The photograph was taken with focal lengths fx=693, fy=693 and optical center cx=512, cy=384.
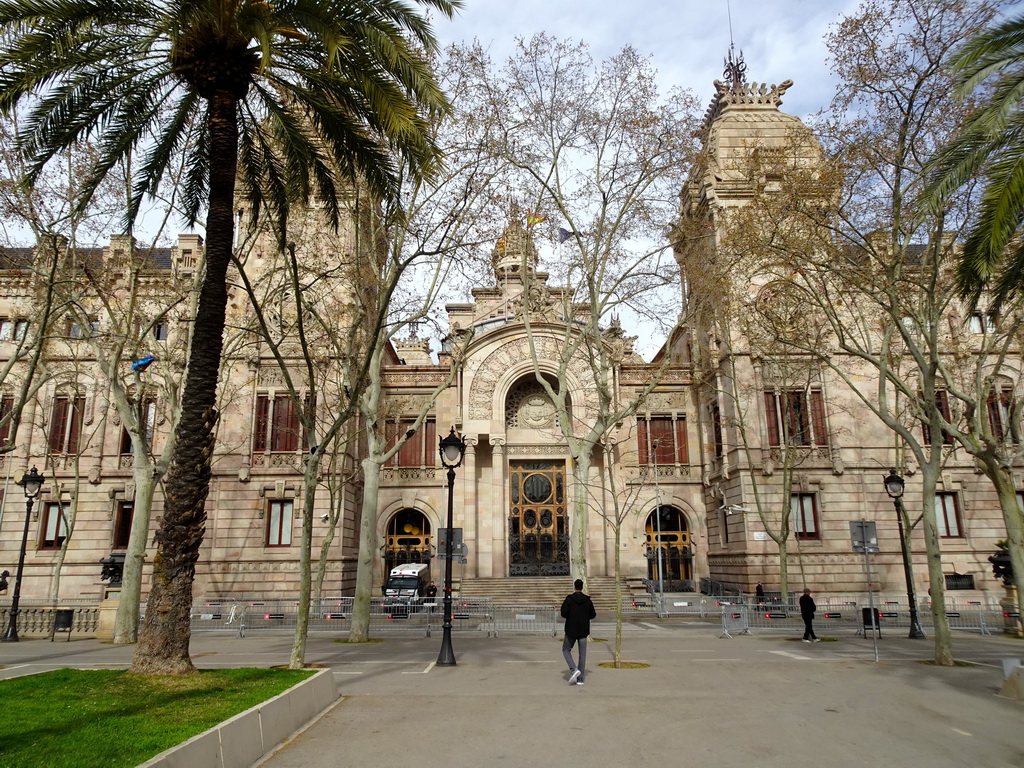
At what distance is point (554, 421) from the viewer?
118 ft

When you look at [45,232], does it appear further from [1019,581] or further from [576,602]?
[1019,581]

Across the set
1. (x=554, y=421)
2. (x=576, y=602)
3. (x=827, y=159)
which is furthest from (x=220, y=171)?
(x=554, y=421)

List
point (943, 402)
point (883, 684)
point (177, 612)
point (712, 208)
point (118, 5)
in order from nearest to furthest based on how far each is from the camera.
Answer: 1. point (177, 612)
2. point (118, 5)
3. point (883, 684)
4. point (712, 208)
5. point (943, 402)

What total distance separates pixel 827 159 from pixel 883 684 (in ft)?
36.5

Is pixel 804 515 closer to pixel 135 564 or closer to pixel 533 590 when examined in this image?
pixel 533 590

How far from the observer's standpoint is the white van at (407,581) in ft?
99.2

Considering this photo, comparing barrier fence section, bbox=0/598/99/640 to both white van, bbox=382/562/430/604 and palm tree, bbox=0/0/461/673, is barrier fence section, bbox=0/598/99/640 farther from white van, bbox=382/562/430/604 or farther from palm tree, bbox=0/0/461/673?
palm tree, bbox=0/0/461/673

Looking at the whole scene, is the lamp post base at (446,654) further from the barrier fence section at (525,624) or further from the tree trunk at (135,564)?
the tree trunk at (135,564)

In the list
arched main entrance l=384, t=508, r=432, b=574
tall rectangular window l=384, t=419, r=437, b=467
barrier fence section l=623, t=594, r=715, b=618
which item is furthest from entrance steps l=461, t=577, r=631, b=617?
tall rectangular window l=384, t=419, r=437, b=467

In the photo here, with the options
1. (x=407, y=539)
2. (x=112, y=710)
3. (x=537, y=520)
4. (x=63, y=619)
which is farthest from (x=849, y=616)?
(x=63, y=619)

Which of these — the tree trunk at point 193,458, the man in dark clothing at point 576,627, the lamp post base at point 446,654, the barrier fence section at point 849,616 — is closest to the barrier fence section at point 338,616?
the lamp post base at point 446,654

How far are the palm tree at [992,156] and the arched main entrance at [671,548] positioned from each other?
79.7 feet

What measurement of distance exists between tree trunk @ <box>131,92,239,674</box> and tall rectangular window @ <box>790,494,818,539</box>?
2655 centimetres

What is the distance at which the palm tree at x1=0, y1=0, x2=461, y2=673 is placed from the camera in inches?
370
